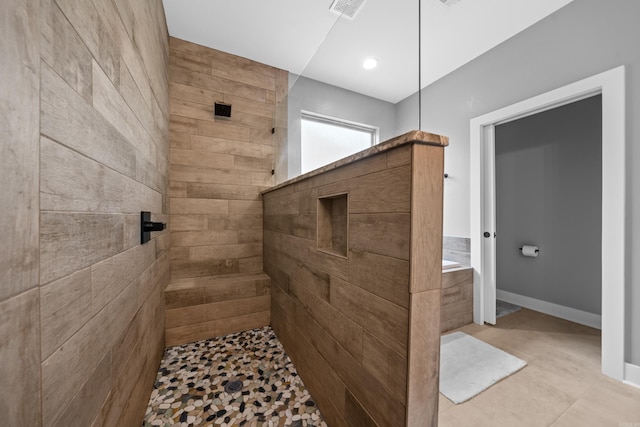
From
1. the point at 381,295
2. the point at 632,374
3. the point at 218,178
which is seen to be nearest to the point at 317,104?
the point at 218,178

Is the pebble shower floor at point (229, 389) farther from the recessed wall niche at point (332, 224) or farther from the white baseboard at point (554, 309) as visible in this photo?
the white baseboard at point (554, 309)

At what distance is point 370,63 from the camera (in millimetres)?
2230

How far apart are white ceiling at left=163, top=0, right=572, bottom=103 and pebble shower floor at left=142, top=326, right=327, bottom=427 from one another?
1873 mm

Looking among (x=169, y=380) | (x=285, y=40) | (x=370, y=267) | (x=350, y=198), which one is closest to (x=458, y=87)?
(x=285, y=40)

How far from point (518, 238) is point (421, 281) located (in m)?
3.04

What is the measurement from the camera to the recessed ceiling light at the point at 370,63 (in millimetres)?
2150

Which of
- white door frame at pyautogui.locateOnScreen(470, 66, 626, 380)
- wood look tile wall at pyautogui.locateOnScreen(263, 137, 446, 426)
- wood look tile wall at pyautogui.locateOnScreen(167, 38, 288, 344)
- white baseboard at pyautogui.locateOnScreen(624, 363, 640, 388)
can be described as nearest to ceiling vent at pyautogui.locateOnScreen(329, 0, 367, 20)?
A: wood look tile wall at pyautogui.locateOnScreen(167, 38, 288, 344)

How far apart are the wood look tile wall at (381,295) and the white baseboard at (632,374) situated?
1.75m

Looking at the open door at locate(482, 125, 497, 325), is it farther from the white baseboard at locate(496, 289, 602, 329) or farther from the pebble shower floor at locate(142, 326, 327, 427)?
the pebble shower floor at locate(142, 326, 327, 427)

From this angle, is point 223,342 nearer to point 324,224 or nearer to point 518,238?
point 324,224

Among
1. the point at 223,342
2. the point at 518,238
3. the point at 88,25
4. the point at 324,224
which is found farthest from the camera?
the point at 518,238

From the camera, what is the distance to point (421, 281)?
2.32 ft

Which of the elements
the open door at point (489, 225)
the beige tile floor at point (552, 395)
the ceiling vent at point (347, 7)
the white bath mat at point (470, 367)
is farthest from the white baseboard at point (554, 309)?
the ceiling vent at point (347, 7)

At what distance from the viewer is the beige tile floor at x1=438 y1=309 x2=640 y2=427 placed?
1225 mm
